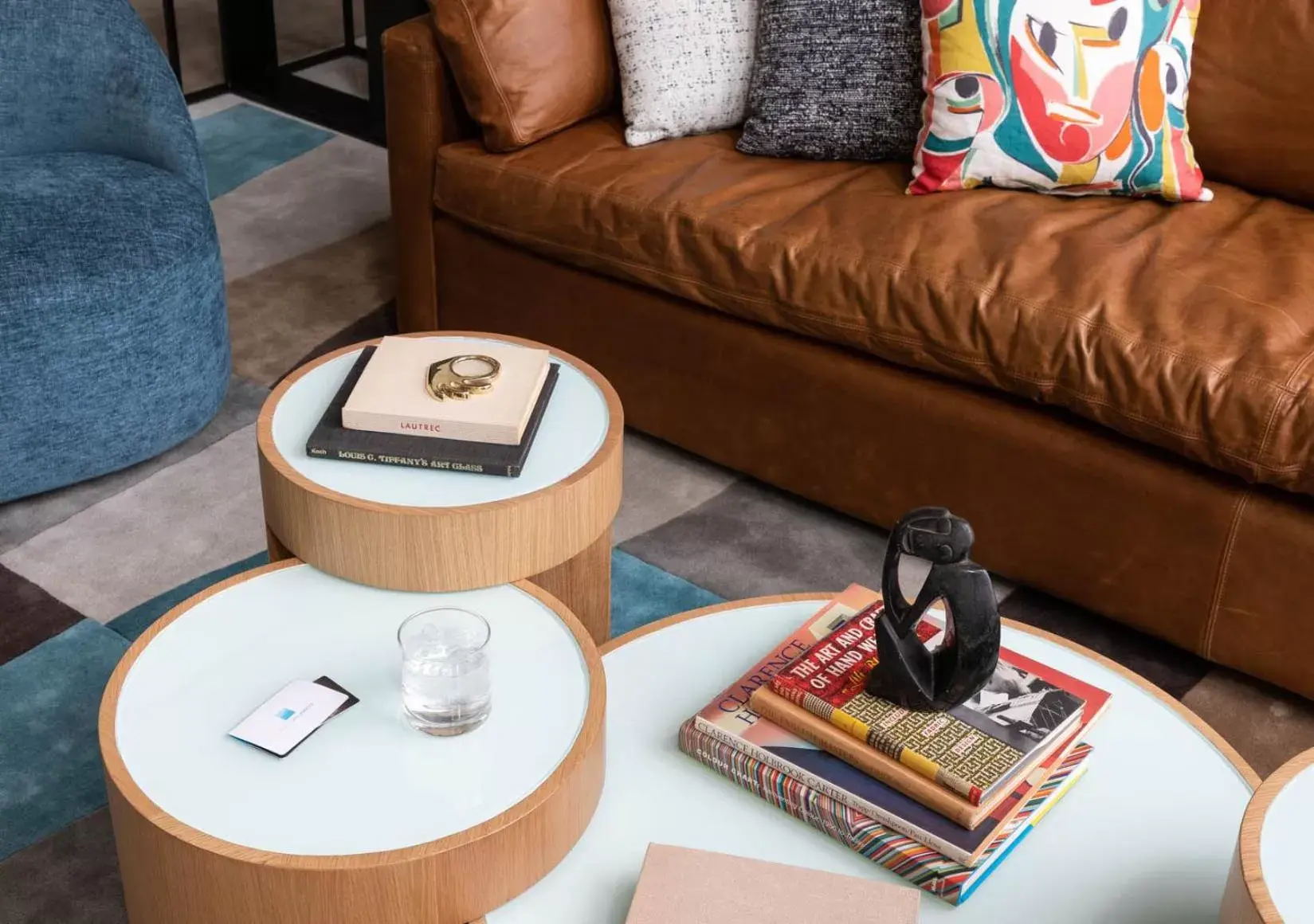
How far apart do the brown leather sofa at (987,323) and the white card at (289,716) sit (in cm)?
104

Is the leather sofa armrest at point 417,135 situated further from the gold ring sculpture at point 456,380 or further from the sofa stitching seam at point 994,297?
the gold ring sculpture at point 456,380

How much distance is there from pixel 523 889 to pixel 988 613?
1.50 ft

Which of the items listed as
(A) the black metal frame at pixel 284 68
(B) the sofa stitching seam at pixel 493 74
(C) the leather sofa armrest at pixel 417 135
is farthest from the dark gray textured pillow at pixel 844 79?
(A) the black metal frame at pixel 284 68

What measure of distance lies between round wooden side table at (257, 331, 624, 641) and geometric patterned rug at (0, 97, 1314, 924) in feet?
1.26

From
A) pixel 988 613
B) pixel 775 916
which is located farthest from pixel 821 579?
pixel 775 916

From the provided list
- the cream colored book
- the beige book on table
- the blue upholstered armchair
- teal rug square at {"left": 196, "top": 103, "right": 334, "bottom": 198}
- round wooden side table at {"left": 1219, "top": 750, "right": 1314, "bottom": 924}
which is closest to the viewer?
round wooden side table at {"left": 1219, "top": 750, "right": 1314, "bottom": 924}

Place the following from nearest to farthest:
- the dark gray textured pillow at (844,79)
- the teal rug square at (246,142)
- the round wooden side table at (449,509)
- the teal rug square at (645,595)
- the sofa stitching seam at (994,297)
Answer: the round wooden side table at (449,509), the sofa stitching seam at (994,297), the teal rug square at (645,595), the dark gray textured pillow at (844,79), the teal rug square at (246,142)

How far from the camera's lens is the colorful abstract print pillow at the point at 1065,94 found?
2.05 m

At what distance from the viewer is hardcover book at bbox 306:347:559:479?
1.51 m

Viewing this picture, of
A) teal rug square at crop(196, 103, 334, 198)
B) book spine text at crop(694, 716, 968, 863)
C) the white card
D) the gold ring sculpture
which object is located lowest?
teal rug square at crop(196, 103, 334, 198)

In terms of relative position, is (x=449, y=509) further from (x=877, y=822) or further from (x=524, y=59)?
(x=524, y=59)

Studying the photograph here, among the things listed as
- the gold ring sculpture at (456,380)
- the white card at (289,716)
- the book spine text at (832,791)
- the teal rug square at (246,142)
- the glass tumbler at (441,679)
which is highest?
the gold ring sculpture at (456,380)

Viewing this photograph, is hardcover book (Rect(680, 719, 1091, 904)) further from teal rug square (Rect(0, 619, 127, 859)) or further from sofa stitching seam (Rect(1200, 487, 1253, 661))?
teal rug square (Rect(0, 619, 127, 859))

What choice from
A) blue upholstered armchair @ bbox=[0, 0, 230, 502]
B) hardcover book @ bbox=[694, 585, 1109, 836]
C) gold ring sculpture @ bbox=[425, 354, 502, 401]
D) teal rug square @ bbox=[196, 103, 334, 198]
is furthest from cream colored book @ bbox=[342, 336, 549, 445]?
teal rug square @ bbox=[196, 103, 334, 198]
